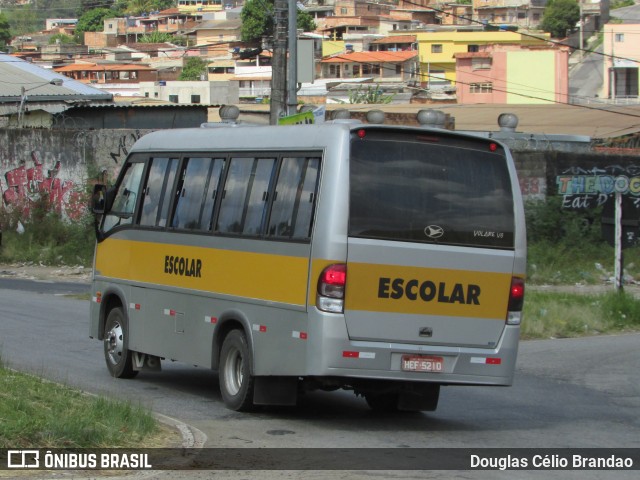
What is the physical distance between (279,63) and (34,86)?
2375 cm

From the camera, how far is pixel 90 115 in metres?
39.9

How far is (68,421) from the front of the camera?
823cm

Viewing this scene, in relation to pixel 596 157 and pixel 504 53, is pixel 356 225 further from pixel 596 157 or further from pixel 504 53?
pixel 504 53

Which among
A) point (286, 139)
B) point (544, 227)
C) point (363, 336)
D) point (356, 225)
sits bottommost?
point (544, 227)

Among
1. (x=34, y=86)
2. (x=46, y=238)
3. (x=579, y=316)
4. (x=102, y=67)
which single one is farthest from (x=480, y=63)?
(x=579, y=316)

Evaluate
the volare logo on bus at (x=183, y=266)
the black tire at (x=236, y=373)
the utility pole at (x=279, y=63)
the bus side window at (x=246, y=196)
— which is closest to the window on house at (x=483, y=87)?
the utility pole at (x=279, y=63)

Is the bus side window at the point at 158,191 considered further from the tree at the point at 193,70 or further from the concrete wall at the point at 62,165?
the tree at the point at 193,70

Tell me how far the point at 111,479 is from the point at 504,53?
70.5 metres

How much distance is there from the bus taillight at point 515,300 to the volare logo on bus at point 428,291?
0.37m

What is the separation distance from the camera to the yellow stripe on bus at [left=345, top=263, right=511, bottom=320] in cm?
970

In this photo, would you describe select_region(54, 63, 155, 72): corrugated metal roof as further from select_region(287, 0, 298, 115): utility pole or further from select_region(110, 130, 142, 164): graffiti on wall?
select_region(287, 0, 298, 115): utility pole

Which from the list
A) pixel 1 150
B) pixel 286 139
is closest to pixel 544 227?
pixel 1 150

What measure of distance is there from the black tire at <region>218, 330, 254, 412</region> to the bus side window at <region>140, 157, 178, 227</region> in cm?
193

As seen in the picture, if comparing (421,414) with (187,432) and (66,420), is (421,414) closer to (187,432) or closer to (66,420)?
(187,432)
